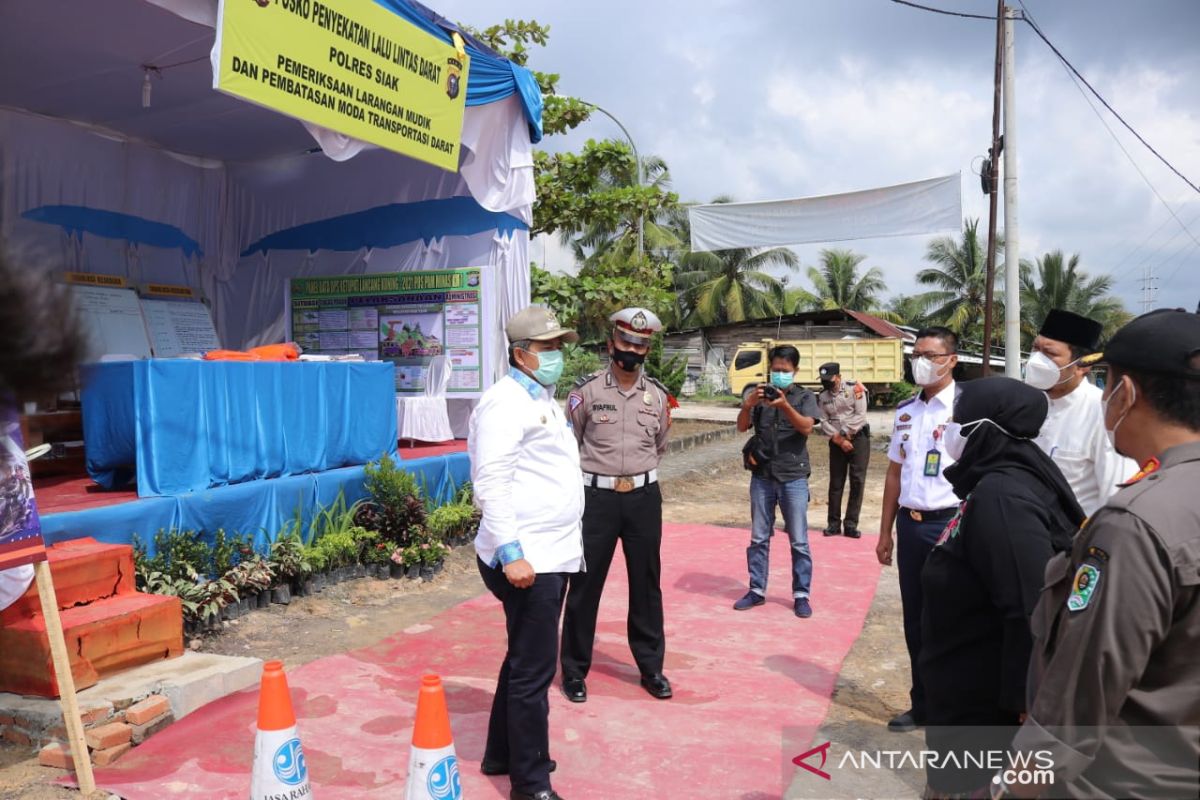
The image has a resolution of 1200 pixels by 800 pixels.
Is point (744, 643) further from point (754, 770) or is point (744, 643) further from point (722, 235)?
point (722, 235)

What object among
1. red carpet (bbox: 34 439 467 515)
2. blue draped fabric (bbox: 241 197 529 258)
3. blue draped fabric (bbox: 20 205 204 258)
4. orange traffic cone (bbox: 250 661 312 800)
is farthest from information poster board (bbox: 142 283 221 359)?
orange traffic cone (bbox: 250 661 312 800)

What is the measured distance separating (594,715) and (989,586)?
221 cm

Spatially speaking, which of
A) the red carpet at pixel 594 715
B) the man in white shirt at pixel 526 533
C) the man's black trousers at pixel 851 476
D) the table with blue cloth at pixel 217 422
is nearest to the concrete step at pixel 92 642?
the red carpet at pixel 594 715

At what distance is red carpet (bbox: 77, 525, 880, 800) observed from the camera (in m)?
3.22

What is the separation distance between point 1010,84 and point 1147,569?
1220 centimetres

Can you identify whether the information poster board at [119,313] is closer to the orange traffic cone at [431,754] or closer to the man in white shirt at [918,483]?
the orange traffic cone at [431,754]

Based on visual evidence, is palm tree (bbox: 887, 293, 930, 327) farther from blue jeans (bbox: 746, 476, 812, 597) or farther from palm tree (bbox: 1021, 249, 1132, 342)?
blue jeans (bbox: 746, 476, 812, 597)

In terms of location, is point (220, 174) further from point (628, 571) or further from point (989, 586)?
point (989, 586)

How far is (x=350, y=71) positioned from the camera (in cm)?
597

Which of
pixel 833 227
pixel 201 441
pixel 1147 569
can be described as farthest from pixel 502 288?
pixel 1147 569

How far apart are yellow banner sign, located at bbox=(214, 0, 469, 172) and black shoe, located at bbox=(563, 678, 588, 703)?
12.8 ft

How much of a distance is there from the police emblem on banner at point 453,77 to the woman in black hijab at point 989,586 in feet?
18.3

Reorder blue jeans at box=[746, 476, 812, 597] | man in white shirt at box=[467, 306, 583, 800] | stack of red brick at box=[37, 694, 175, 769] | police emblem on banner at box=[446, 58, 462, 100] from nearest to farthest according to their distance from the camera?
man in white shirt at box=[467, 306, 583, 800]
stack of red brick at box=[37, 694, 175, 769]
blue jeans at box=[746, 476, 812, 597]
police emblem on banner at box=[446, 58, 462, 100]

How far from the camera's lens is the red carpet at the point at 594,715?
322 centimetres
